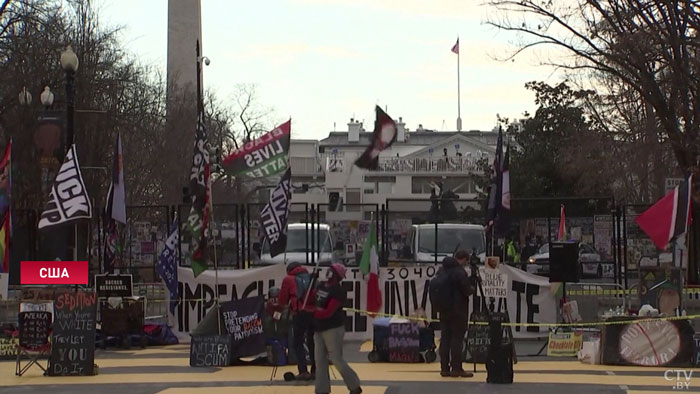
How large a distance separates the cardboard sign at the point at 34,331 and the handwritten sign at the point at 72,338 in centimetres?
77

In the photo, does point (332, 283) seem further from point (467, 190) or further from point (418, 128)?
point (418, 128)

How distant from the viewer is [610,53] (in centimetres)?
2678

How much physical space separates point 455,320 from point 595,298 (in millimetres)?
6925

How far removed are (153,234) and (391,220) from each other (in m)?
6.44

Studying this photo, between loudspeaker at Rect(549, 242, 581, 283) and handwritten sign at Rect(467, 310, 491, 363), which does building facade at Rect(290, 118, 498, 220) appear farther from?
handwritten sign at Rect(467, 310, 491, 363)

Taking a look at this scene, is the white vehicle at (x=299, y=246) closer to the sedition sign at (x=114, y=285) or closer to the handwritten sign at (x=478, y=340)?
the sedition sign at (x=114, y=285)

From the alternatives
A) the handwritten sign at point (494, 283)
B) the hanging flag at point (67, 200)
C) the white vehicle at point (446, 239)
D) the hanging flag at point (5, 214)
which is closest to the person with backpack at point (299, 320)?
the hanging flag at point (67, 200)

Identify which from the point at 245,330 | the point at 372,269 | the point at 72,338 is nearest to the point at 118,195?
the point at 372,269

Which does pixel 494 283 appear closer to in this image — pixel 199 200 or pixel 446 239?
pixel 199 200

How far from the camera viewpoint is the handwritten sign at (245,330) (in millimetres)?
19125

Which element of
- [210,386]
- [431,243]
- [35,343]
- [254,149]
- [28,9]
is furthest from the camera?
[28,9]

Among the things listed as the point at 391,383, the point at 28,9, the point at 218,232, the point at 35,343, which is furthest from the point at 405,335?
the point at 28,9

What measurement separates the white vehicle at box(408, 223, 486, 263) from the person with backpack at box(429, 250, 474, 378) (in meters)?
12.6

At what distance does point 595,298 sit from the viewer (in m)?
22.9
